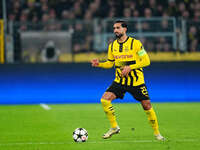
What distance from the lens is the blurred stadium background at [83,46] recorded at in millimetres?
17906

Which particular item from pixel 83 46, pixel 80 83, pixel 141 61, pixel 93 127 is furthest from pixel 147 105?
pixel 80 83

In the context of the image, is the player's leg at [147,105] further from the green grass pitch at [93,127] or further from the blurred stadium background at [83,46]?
the blurred stadium background at [83,46]

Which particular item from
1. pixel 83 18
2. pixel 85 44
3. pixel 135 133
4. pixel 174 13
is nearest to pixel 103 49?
pixel 85 44

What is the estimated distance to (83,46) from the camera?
1816cm

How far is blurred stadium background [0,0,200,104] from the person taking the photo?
17.9 m

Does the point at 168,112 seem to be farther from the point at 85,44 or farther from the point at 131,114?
the point at 85,44

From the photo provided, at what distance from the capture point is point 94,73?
1905cm

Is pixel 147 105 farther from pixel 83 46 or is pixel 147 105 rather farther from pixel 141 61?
pixel 83 46

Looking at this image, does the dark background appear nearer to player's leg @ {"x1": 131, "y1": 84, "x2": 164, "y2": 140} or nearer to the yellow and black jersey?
the yellow and black jersey

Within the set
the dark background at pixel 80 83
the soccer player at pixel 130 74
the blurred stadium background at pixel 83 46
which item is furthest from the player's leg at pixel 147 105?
the dark background at pixel 80 83

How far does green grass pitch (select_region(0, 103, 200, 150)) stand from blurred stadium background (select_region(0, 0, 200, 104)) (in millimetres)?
1585

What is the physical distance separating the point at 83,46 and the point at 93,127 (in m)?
6.79

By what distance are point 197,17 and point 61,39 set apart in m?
5.10

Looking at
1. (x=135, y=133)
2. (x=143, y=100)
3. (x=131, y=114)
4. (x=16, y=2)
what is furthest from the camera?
(x=16, y=2)
